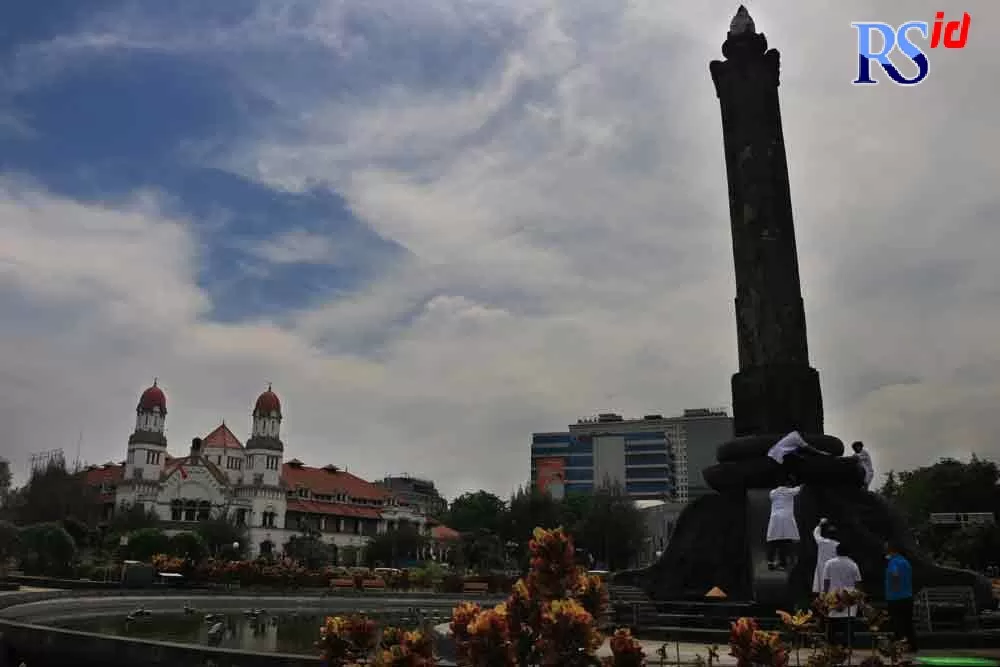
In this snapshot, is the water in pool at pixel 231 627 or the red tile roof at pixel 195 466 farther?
the red tile roof at pixel 195 466

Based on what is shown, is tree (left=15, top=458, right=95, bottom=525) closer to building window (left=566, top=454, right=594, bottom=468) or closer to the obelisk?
the obelisk

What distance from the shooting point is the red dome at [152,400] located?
7562 cm

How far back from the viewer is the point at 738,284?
15648mm

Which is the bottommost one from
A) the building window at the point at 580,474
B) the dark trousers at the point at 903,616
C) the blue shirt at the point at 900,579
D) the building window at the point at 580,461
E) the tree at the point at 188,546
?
the tree at the point at 188,546

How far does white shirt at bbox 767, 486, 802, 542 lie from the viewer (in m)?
12.2

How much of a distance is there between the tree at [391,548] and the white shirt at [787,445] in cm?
5490

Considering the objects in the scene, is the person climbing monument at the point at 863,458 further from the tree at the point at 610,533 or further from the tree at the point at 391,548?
the tree at the point at 391,548

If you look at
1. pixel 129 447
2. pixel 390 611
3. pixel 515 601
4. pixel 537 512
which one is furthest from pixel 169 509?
pixel 515 601

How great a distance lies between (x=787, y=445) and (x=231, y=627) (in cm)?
1054

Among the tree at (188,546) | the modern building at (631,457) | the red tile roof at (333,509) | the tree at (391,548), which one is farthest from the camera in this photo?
the modern building at (631,457)

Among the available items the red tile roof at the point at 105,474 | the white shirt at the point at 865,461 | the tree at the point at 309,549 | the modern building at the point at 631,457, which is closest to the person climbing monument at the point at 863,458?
the white shirt at the point at 865,461

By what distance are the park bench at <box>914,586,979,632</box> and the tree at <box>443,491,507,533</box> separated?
77.1 meters

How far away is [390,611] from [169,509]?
57316mm

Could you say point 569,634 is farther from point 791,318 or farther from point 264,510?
point 264,510
